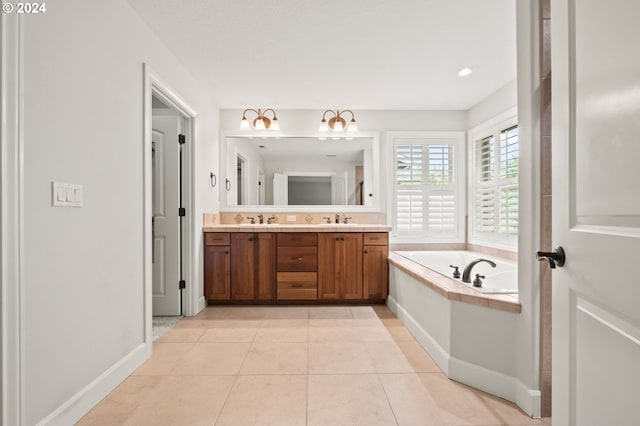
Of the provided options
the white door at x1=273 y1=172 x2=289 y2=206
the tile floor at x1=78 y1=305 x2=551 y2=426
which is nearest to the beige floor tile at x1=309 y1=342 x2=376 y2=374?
the tile floor at x1=78 y1=305 x2=551 y2=426

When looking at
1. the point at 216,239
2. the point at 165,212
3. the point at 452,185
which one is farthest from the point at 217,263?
the point at 452,185

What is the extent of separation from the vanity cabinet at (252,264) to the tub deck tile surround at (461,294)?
1527 millimetres

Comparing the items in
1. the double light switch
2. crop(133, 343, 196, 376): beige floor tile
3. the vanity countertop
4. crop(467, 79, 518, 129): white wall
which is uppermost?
crop(467, 79, 518, 129): white wall

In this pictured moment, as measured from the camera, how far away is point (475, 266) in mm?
3209

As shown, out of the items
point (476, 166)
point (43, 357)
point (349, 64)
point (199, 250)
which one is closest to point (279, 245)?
point (199, 250)

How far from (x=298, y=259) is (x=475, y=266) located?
1836 millimetres

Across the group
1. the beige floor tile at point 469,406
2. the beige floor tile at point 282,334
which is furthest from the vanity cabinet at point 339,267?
the beige floor tile at point 469,406

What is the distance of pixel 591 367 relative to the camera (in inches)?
33.1

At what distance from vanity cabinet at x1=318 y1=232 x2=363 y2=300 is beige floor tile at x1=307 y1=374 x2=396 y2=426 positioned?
4.88 feet

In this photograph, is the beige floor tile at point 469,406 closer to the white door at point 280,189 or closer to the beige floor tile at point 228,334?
the beige floor tile at point 228,334

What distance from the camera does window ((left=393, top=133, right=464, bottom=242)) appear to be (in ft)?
13.1

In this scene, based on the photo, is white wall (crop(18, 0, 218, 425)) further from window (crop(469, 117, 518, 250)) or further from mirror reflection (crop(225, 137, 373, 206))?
window (crop(469, 117, 518, 250))

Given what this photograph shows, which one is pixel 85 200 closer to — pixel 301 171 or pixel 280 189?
pixel 280 189

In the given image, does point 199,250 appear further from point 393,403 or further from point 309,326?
point 393,403
